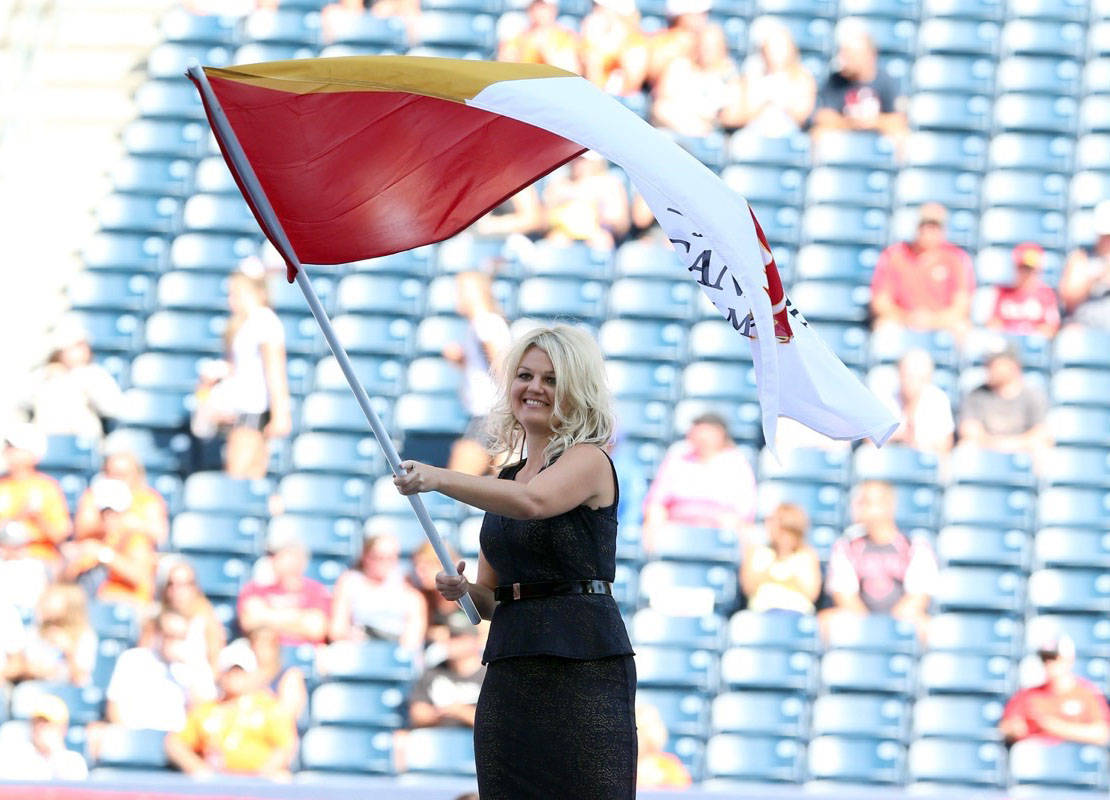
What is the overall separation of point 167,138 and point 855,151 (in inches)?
144

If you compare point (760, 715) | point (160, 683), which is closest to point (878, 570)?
point (760, 715)

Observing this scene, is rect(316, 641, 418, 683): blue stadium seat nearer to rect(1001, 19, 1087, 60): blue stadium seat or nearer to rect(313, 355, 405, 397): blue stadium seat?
rect(313, 355, 405, 397): blue stadium seat

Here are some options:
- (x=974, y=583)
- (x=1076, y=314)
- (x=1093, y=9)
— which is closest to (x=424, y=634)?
(x=974, y=583)

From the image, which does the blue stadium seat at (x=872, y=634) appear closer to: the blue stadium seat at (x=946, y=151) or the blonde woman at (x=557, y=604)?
the blue stadium seat at (x=946, y=151)

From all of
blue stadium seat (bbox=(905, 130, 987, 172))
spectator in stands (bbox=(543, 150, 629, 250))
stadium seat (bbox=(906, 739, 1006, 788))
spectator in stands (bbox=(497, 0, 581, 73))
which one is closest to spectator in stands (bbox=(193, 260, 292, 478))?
spectator in stands (bbox=(543, 150, 629, 250))

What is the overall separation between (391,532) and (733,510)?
1441mm

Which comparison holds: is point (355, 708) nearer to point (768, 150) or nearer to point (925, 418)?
point (925, 418)

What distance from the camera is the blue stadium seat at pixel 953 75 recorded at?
9.39 m

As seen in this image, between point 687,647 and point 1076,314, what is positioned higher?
point 1076,314

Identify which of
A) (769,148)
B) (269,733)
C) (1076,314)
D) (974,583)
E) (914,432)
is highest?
(769,148)

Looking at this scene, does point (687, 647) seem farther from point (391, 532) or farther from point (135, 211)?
Result: point (135, 211)

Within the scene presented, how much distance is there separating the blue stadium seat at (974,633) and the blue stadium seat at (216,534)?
9.40 feet

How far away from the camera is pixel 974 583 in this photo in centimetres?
741

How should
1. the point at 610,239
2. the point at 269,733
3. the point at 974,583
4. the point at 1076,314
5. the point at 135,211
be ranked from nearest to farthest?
the point at 269,733 < the point at 974,583 < the point at 1076,314 < the point at 610,239 < the point at 135,211
